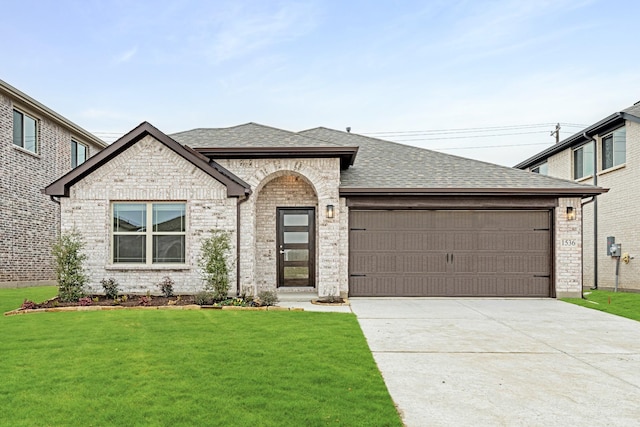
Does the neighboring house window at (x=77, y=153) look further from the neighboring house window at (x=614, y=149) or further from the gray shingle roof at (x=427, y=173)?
the neighboring house window at (x=614, y=149)

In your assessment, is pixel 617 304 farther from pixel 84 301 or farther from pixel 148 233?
pixel 84 301

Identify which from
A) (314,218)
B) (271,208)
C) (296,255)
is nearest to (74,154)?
(271,208)

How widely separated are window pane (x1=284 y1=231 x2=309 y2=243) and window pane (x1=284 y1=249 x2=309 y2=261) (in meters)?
0.27

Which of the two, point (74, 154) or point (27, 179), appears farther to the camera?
point (74, 154)

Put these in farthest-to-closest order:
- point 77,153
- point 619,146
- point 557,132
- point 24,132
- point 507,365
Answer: point 557,132 → point 77,153 → point 24,132 → point 619,146 → point 507,365

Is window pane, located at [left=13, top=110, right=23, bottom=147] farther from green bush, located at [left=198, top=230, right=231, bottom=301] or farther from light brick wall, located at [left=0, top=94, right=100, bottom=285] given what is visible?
green bush, located at [left=198, top=230, right=231, bottom=301]

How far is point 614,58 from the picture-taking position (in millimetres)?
18859

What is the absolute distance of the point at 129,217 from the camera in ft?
33.9

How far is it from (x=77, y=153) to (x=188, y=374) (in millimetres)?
17871

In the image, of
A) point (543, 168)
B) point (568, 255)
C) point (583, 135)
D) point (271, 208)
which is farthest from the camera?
point (543, 168)

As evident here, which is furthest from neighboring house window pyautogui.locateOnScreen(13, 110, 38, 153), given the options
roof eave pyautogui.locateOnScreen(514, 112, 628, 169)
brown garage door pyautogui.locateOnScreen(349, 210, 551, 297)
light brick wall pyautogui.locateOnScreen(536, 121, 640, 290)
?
light brick wall pyautogui.locateOnScreen(536, 121, 640, 290)

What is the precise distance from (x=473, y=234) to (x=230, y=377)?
335 inches

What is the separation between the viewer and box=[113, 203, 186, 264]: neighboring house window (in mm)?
10320

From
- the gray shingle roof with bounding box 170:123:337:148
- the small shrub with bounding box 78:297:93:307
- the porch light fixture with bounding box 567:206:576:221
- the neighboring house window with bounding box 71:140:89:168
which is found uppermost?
the neighboring house window with bounding box 71:140:89:168
